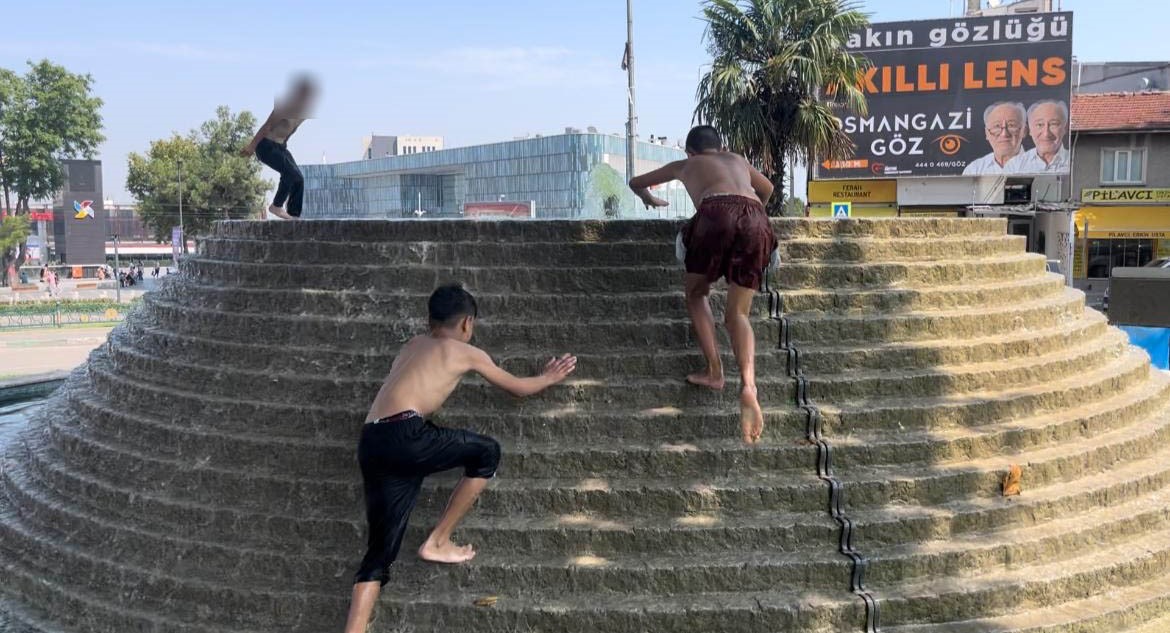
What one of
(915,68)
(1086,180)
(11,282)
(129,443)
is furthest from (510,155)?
(129,443)

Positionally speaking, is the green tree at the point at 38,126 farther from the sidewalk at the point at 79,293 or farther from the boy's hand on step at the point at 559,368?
the boy's hand on step at the point at 559,368

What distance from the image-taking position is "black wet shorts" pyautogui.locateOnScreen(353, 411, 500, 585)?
397 centimetres

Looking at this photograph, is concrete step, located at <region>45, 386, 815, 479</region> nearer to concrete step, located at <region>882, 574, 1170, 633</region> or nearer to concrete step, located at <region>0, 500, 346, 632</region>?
concrete step, located at <region>0, 500, 346, 632</region>

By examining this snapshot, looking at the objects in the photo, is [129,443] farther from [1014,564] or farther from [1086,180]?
[1086,180]

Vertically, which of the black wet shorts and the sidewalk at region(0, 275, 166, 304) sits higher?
the black wet shorts

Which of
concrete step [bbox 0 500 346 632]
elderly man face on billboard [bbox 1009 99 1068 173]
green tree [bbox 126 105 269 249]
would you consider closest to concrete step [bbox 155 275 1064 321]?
concrete step [bbox 0 500 346 632]

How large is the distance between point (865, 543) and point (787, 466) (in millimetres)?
587

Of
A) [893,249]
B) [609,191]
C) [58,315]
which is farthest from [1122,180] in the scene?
[58,315]

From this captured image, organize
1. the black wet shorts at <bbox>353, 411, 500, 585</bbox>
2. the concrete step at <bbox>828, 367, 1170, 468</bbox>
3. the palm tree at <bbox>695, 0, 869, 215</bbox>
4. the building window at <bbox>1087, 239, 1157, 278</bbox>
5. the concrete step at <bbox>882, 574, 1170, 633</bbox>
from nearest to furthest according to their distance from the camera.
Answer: the black wet shorts at <bbox>353, 411, 500, 585</bbox>, the concrete step at <bbox>882, 574, 1170, 633</bbox>, the concrete step at <bbox>828, 367, 1170, 468</bbox>, the palm tree at <bbox>695, 0, 869, 215</bbox>, the building window at <bbox>1087, 239, 1157, 278</bbox>

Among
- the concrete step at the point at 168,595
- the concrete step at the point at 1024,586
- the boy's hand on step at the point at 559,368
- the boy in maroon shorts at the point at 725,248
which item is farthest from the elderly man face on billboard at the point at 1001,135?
the concrete step at the point at 168,595

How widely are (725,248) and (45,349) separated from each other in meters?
20.6

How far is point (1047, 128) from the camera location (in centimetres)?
2409

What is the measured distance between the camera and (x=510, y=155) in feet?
131

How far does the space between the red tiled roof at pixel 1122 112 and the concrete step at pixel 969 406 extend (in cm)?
2313
